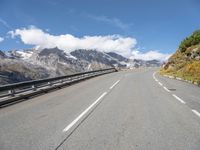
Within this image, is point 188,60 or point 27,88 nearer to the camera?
point 27,88

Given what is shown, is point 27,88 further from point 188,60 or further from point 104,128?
point 188,60

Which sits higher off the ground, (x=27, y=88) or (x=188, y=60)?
(x=188, y=60)

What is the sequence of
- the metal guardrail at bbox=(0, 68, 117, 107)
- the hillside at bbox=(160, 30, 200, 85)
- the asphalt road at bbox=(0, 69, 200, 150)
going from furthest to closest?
the hillside at bbox=(160, 30, 200, 85)
the metal guardrail at bbox=(0, 68, 117, 107)
the asphalt road at bbox=(0, 69, 200, 150)

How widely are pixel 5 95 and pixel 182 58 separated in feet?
107

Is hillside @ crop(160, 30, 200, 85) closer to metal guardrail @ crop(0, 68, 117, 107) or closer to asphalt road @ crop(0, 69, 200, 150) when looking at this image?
metal guardrail @ crop(0, 68, 117, 107)

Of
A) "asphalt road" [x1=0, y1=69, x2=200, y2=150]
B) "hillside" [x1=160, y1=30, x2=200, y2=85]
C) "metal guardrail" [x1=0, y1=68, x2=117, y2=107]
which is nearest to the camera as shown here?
"asphalt road" [x1=0, y1=69, x2=200, y2=150]

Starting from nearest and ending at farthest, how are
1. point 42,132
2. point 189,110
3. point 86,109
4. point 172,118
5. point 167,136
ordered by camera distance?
point 167,136 → point 42,132 → point 172,118 → point 189,110 → point 86,109

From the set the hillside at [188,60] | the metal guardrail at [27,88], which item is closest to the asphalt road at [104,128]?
the metal guardrail at [27,88]

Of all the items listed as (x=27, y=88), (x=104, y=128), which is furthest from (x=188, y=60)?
(x=104, y=128)

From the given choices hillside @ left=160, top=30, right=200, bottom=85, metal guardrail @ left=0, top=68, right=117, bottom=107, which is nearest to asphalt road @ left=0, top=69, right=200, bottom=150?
metal guardrail @ left=0, top=68, right=117, bottom=107

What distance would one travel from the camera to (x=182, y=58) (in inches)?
1629

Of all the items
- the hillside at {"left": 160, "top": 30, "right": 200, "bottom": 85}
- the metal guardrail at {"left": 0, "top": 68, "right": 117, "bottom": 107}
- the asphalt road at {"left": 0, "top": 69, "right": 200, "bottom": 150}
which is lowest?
the metal guardrail at {"left": 0, "top": 68, "right": 117, "bottom": 107}

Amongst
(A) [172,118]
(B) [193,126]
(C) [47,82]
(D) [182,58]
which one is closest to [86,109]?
(A) [172,118]

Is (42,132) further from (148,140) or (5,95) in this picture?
(5,95)
